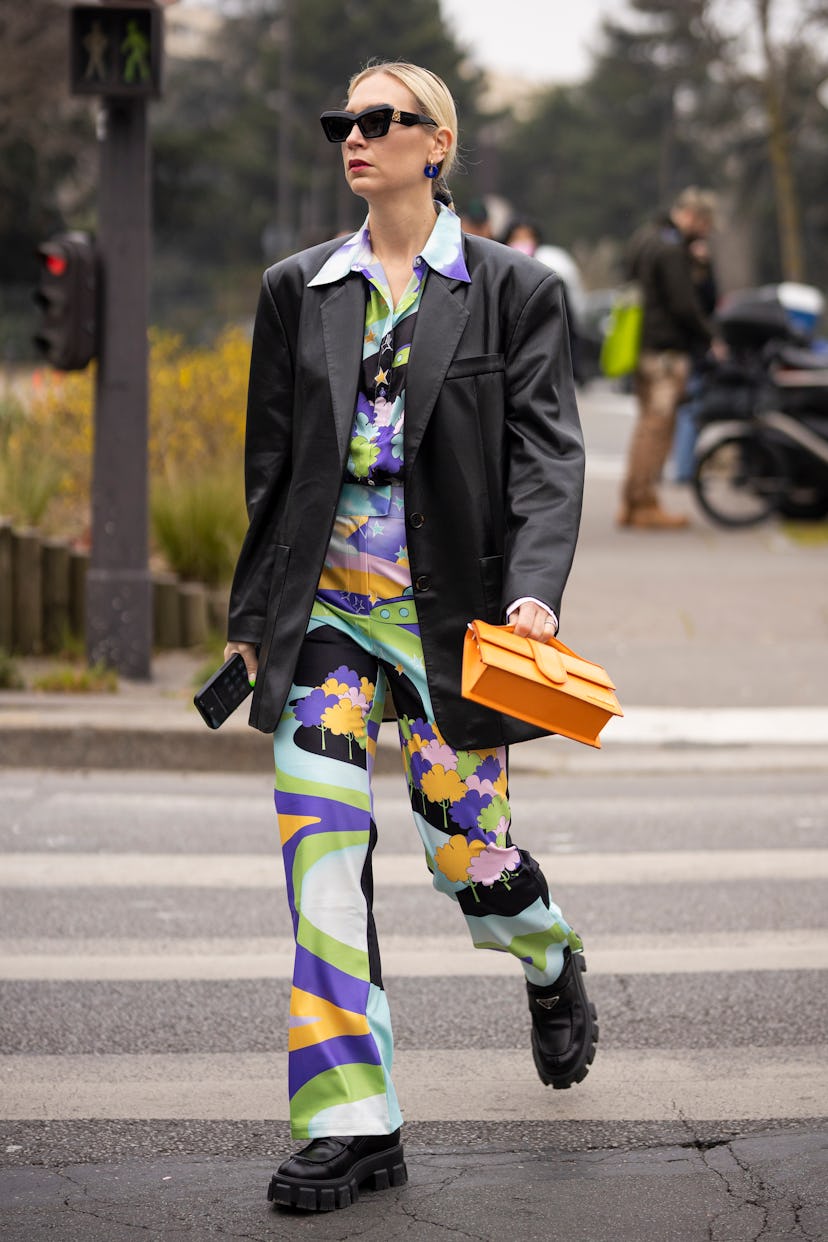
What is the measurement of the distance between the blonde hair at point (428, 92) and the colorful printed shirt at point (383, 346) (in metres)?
0.15

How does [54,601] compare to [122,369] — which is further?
[54,601]

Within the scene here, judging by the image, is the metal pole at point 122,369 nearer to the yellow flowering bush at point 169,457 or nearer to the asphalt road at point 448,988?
the asphalt road at point 448,988

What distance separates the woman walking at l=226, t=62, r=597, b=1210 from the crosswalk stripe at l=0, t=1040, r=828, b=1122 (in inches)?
22.1

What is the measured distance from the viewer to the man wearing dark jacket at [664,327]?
41.5 feet

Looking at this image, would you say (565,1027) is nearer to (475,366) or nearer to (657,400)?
(475,366)

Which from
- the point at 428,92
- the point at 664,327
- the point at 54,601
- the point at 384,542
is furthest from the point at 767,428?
the point at 384,542

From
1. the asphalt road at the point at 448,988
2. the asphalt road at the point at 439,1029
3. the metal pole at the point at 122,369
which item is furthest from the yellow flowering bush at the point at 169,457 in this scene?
the asphalt road at the point at 439,1029

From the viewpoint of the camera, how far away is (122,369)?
27.7ft

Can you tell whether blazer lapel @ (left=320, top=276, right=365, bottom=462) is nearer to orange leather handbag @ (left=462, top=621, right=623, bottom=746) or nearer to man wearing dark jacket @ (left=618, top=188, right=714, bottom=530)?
orange leather handbag @ (left=462, top=621, right=623, bottom=746)

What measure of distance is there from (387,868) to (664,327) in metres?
7.25

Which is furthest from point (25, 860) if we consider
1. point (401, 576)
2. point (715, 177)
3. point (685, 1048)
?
point (715, 177)

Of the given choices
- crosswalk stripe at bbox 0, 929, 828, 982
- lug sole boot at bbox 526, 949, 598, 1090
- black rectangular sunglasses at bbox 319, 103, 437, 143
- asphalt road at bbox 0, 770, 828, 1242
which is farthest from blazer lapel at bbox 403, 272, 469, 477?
crosswalk stripe at bbox 0, 929, 828, 982

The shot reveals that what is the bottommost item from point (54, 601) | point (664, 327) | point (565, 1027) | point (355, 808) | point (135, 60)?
point (565, 1027)

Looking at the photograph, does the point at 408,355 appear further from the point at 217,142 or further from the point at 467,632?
the point at 217,142
